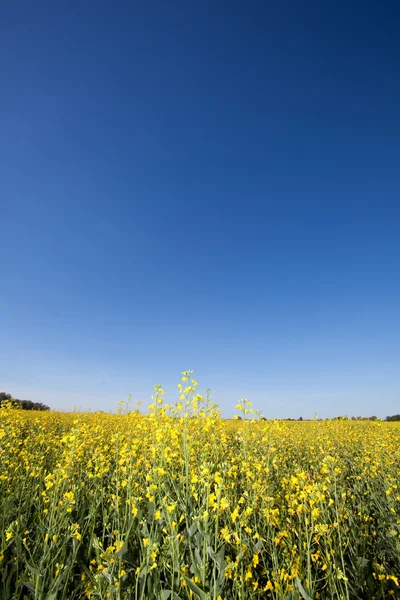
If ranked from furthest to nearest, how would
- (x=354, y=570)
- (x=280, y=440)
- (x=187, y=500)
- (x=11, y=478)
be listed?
(x=280, y=440)
(x=11, y=478)
(x=354, y=570)
(x=187, y=500)

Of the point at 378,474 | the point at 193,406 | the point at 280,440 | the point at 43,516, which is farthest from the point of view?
the point at 280,440

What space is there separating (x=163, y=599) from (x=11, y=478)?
403 cm

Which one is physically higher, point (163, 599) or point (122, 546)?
point (122, 546)

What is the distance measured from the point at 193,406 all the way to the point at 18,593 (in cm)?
237

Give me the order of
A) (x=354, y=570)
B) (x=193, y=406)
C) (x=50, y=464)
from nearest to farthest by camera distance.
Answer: (x=354, y=570) < (x=193, y=406) < (x=50, y=464)

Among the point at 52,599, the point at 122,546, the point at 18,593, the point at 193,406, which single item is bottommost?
the point at 18,593

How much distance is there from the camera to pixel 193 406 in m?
3.78

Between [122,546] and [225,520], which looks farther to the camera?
[225,520]

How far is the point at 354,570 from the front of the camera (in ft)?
11.0

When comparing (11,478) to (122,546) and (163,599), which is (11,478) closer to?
(122,546)

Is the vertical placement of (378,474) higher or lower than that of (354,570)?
higher

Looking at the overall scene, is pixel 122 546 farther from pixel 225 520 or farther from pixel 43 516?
pixel 43 516

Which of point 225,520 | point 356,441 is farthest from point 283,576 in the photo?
point 356,441

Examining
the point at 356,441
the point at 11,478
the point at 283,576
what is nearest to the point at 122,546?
the point at 283,576
